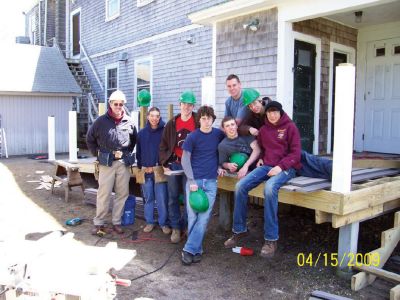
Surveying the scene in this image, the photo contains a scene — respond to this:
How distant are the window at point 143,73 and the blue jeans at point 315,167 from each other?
8516 millimetres

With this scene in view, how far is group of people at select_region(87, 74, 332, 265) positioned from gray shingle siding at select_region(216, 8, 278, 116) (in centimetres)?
164

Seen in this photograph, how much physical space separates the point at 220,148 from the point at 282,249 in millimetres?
1618

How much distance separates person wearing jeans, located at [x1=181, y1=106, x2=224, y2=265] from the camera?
14.6 ft

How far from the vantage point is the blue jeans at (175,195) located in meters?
5.04

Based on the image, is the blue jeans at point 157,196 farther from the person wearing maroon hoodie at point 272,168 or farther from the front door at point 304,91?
the front door at point 304,91

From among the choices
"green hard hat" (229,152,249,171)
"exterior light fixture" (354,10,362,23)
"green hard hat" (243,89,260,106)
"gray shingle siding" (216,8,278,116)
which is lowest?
"green hard hat" (229,152,249,171)

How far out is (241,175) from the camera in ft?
15.1

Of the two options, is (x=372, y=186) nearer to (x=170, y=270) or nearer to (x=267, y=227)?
(x=267, y=227)

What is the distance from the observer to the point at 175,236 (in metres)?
5.25

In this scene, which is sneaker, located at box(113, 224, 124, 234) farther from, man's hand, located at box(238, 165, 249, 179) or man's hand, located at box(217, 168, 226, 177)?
man's hand, located at box(238, 165, 249, 179)

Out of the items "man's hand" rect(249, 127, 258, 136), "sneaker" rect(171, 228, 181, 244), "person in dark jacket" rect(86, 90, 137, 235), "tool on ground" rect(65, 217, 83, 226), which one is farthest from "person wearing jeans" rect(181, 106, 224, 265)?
"tool on ground" rect(65, 217, 83, 226)

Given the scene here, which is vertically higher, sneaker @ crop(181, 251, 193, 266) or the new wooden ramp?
the new wooden ramp

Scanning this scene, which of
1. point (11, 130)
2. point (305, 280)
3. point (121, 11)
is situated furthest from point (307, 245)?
point (11, 130)

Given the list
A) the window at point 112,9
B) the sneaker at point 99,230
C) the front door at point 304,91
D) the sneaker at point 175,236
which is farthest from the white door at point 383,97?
the window at point 112,9
